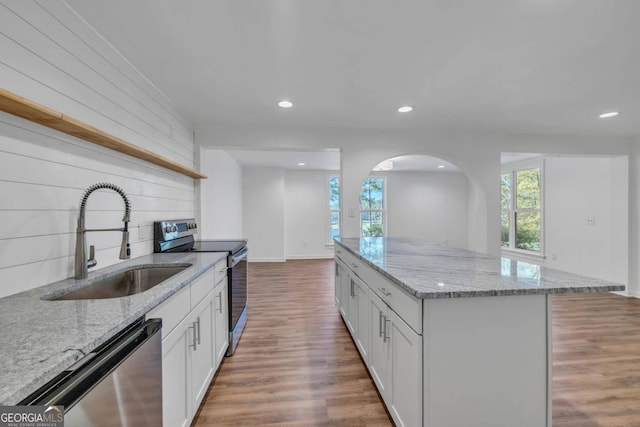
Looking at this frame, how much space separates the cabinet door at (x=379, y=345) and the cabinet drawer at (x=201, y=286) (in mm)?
1107

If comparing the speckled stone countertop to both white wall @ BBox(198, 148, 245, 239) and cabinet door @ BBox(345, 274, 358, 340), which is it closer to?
cabinet door @ BBox(345, 274, 358, 340)

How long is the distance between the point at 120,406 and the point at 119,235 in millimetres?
1327

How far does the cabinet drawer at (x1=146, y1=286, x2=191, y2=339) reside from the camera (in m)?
1.16

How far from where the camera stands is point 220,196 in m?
4.67

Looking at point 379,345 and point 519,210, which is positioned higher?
point 519,210

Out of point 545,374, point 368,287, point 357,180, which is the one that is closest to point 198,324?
point 368,287

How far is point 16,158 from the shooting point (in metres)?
1.17

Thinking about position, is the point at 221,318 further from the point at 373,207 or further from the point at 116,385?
the point at 373,207

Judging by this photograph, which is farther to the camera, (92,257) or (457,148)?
(457,148)

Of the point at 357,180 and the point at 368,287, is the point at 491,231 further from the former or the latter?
the point at 368,287

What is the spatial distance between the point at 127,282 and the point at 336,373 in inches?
63.0

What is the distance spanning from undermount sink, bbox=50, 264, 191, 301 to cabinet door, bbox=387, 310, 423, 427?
53.1 inches

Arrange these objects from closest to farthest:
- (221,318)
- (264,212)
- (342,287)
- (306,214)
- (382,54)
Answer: (382,54), (221,318), (342,287), (264,212), (306,214)

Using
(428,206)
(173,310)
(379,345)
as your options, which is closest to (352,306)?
(379,345)
